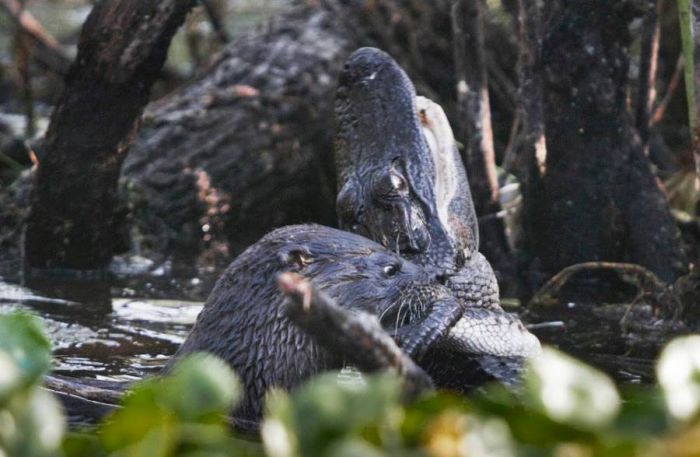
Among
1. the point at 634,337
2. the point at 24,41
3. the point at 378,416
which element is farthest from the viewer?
the point at 24,41

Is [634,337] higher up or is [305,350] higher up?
[305,350]

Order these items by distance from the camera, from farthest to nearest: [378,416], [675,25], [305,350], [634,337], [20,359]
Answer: [675,25] → [634,337] → [305,350] → [20,359] → [378,416]

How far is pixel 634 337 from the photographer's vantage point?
536cm

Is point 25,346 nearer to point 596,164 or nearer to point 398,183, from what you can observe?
point 398,183

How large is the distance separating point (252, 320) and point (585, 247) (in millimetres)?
3422

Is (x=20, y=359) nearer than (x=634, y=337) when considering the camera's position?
Yes

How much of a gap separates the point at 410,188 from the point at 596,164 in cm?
213

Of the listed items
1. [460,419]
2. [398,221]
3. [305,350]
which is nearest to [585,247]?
[398,221]

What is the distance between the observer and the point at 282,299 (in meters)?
3.24

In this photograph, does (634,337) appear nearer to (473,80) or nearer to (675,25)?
(473,80)

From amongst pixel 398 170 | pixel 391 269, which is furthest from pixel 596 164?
pixel 391 269

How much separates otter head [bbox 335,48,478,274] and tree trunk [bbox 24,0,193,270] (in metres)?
1.25

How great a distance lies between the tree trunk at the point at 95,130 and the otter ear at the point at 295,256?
2.59m

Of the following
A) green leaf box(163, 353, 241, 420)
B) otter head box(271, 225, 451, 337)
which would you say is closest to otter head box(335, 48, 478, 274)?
otter head box(271, 225, 451, 337)
